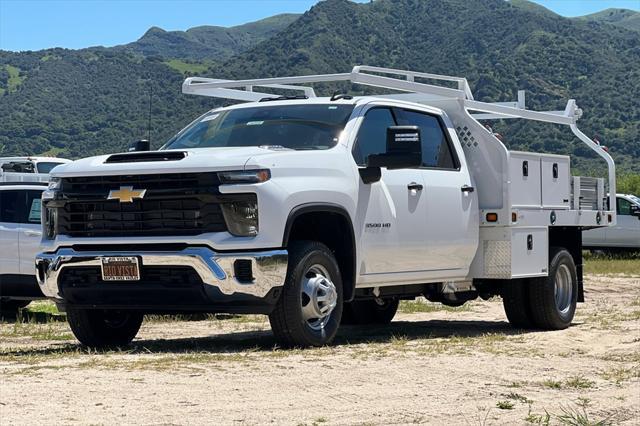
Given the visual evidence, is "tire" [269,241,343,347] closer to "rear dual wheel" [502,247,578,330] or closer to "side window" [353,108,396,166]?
"side window" [353,108,396,166]

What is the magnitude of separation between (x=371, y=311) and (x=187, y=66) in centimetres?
13716

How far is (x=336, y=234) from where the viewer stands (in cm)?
1043

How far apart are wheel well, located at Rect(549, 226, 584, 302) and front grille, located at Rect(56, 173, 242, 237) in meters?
5.33

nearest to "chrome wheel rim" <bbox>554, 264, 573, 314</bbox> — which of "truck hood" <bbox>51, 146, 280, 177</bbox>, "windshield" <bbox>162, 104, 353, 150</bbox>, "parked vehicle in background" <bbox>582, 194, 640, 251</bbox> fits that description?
"windshield" <bbox>162, 104, 353, 150</bbox>

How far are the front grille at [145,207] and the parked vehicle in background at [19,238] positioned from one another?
4912 mm

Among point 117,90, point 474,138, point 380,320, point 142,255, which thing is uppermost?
point 117,90

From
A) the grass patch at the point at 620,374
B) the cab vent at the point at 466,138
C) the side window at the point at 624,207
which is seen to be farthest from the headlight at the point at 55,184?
the side window at the point at 624,207

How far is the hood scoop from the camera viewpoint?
9789mm

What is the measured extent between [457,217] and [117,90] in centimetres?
10966

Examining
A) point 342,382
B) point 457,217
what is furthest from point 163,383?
point 457,217

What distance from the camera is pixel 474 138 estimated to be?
12.3m

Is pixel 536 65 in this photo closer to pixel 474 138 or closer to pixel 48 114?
pixel 48 114

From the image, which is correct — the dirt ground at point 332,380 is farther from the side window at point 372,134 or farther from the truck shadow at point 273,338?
the side window at point 372,134

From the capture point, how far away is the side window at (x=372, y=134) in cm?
1068
